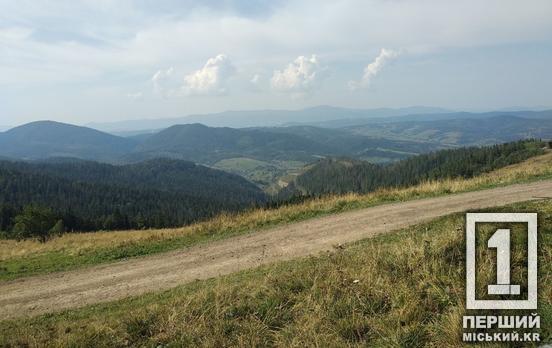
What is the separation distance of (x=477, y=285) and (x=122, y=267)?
11.4 metres

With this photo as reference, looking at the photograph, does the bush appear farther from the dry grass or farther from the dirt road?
the dirt road

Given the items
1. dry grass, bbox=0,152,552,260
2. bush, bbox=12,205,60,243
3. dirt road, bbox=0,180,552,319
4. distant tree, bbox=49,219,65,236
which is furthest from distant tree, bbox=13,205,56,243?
dirt road, bbox=0,180,552,319

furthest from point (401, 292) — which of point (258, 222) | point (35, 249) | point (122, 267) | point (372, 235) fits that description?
point (35, 249)

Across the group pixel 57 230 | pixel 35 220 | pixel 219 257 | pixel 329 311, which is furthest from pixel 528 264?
pixel 35 220

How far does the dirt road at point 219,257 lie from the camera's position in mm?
11086

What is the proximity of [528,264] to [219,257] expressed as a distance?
356 inches

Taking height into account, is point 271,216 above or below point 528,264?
below

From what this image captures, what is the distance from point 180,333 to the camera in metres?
6.49

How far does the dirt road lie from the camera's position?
36.4ft

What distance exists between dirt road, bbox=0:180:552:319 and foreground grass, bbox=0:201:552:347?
2.89 meters

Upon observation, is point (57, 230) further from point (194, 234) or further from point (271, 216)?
point (271, 216)

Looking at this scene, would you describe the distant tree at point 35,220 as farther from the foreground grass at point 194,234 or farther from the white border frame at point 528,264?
the white border frame at point 528,264

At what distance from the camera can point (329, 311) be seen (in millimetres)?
6496

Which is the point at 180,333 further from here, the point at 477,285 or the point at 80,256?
the point at 80,256
